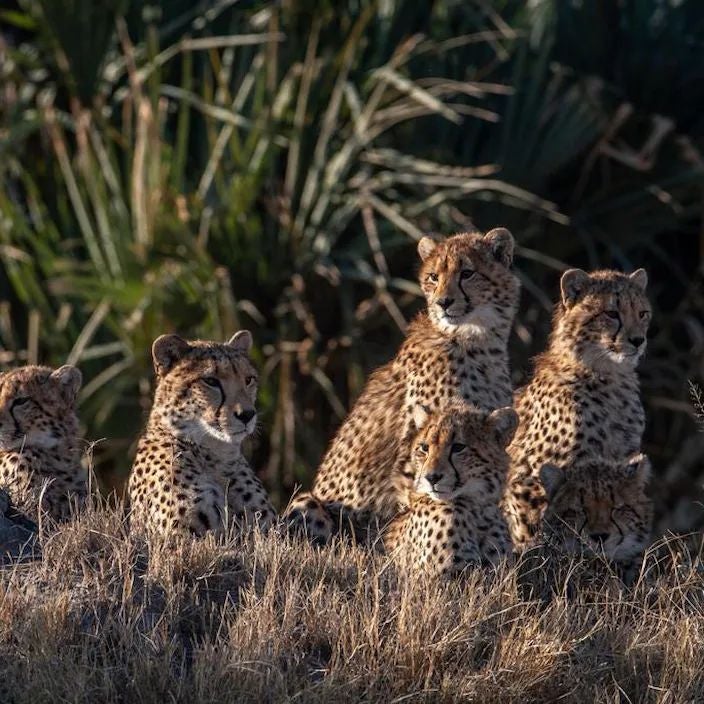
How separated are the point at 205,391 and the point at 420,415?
2.34 feet

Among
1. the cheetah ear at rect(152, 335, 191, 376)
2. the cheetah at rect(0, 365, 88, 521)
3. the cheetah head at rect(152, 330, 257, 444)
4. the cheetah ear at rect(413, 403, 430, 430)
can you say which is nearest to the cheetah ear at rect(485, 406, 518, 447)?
the cheetah ear at rect(413, 403, 430, 430)

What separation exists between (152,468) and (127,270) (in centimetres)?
352

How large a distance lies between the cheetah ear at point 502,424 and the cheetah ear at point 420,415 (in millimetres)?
196

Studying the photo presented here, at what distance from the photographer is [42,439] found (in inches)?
230

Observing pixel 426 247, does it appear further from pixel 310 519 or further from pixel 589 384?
pixel 310 519

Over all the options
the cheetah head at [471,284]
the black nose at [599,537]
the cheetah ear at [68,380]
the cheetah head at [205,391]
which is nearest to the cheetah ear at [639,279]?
the cheetah head at [471,284]

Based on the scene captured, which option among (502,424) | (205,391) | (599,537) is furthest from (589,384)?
(205,391)

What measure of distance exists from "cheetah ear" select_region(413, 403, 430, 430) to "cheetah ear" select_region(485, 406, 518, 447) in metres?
0.20

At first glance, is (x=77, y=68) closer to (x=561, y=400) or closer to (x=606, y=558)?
(x=561, y=400)

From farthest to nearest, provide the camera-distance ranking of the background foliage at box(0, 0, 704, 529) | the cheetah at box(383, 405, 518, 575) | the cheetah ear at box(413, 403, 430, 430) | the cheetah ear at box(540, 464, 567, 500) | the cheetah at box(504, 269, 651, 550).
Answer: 1. the background foliage at box(0, 0, 704, 529)
2. the cheetah at box(504, 269, 651, 550)
3. the cheetah ear at box(540, 464, 567, 500)
4. the cheetah ear at box(413, 403, 430, 430)
5. the cheetah at box(383, 405, 518, 575)

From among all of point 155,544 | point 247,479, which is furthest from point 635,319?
point 155,544

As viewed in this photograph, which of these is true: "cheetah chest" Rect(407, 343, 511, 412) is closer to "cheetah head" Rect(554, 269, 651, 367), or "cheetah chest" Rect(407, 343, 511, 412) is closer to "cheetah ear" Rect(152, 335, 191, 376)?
"cheetah head" Rect(554, 269, 651, 367)

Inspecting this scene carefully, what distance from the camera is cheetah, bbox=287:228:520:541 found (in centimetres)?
626

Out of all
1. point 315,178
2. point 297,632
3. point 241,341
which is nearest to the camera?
point 297,632
